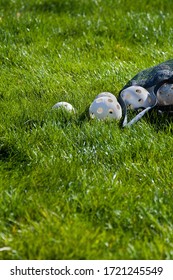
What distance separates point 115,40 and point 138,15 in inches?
29.3

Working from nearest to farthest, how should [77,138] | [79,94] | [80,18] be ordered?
1. [77,138]
2. [79,94]
3. [80,18]

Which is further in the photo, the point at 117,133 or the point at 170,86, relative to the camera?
the point at 170,86

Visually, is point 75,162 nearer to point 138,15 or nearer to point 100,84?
point 100,84

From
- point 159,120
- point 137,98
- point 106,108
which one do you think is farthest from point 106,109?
point 159,120

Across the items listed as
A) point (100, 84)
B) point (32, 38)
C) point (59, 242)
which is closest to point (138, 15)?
point (32, 38)

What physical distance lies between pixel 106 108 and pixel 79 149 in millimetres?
501

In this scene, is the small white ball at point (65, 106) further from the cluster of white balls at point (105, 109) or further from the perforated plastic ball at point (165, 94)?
the perforated plastic ball at point (165, 94)

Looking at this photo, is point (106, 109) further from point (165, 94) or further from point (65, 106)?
point (165, 94)

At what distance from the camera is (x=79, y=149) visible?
457 centimetres

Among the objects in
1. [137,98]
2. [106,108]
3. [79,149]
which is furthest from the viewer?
[137,98]

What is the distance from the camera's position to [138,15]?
7742mm

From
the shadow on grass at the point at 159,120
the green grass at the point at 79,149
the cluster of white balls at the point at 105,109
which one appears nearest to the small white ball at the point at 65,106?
the green grass at the point at 79,149

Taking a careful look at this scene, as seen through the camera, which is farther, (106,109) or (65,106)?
(65,106)

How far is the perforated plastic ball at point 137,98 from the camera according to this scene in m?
5.03
